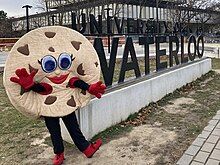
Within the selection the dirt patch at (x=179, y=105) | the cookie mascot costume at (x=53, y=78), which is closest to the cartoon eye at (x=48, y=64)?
the cookie mascot costume at (x=53, y=78)

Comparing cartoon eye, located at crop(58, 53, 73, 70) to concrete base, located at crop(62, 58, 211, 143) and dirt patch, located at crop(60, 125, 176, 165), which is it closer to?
concrete base, located at crop(62, 58, 211, 143)

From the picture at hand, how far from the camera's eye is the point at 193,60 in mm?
11586

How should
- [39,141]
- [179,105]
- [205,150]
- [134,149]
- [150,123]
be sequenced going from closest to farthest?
[205,150] < [134,149] < [39,141] < [150,123] < [179,105]

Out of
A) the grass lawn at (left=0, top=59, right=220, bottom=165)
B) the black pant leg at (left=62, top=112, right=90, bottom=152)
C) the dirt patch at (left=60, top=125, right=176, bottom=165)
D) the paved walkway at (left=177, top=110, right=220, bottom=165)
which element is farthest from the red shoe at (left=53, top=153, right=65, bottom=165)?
the paved walkway at (left=177, top=110, right=220, bottom=165)

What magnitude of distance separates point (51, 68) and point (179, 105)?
419cm

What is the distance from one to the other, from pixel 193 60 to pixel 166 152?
24.7 feet

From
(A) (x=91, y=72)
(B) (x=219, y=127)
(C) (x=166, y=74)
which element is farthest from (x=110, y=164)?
(C) (x=166, y=74)

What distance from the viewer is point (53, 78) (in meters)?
4.21

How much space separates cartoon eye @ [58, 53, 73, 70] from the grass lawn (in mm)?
1430

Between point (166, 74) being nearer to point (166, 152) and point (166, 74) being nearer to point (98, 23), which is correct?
point (98, 23)

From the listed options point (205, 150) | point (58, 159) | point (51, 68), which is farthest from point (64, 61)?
point (205, 150)

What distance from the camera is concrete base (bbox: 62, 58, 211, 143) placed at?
5110 mm

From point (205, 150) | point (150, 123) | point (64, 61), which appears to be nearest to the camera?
point (64, 61)

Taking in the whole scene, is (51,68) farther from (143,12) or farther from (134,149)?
(143,12)
